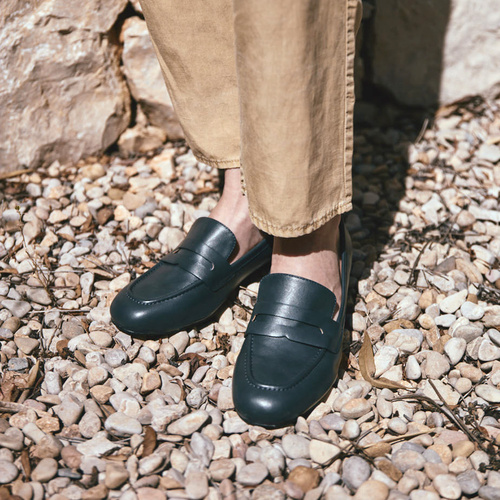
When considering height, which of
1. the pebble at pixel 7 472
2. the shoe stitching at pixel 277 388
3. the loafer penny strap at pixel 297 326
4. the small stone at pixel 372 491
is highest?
the loafer penny strap at pixel 297 326

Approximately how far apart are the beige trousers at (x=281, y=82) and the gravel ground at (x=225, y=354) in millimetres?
393

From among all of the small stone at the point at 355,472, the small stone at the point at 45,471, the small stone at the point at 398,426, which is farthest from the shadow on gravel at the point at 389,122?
the small stone at the point at 45,471

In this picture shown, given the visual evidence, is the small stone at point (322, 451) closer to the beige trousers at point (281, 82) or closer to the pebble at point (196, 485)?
the pebble at point (196, 485)

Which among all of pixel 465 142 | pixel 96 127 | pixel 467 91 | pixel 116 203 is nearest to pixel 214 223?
pixel 116 203

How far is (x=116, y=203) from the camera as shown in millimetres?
1771

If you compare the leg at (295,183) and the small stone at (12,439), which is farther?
the small stone at (12,439)

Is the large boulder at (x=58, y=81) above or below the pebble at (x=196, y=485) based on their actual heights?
above

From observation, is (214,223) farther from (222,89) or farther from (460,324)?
(460,324)

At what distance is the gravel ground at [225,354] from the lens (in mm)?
1021

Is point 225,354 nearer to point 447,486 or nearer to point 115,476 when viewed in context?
point 115,476

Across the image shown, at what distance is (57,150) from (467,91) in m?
1.47

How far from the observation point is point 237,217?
1.34 m

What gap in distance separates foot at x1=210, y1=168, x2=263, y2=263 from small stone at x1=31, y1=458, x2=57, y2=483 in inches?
22.5

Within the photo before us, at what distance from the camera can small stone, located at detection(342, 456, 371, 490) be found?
3.28ft
